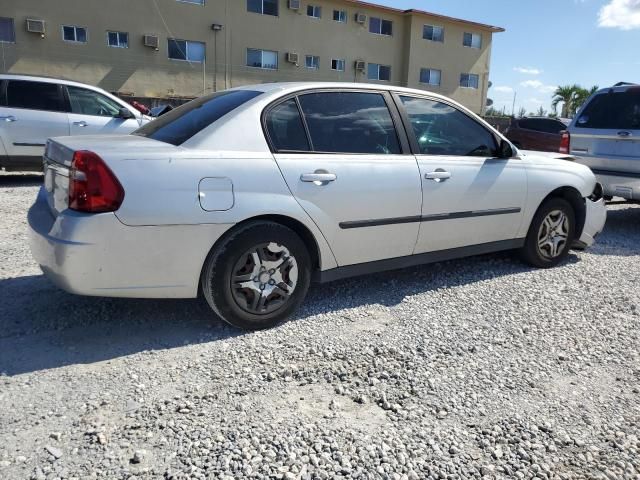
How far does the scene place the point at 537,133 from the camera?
1553 cm

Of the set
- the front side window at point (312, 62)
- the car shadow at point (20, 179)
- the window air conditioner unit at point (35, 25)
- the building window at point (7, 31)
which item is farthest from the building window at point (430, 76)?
the car shadow at point (20, 179)

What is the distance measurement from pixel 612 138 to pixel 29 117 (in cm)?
868

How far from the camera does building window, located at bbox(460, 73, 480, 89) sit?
31.8 meters

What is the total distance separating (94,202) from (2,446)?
1.25 meters

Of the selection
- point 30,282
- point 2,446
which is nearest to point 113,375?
point 2,446

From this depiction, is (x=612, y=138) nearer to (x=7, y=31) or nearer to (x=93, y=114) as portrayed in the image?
(x=93, y=114)

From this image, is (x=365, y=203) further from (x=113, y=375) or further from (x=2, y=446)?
(x=2, y=446)

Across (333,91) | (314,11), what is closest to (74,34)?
(314,11)

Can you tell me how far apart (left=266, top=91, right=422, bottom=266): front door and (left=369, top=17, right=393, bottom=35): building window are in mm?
26472

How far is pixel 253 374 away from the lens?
9.37 ft

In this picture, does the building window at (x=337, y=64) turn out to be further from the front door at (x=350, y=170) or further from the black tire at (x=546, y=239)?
the front door at (x=350, y=170)

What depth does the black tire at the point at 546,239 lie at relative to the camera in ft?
15.6

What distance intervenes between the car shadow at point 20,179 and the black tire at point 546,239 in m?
7.80

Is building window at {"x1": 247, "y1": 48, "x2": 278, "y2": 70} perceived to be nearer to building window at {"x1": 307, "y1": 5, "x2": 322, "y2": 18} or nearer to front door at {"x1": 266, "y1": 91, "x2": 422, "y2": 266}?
building window at {"x1": 307, "y1": 5, "x2": 322, "y2": 18}
